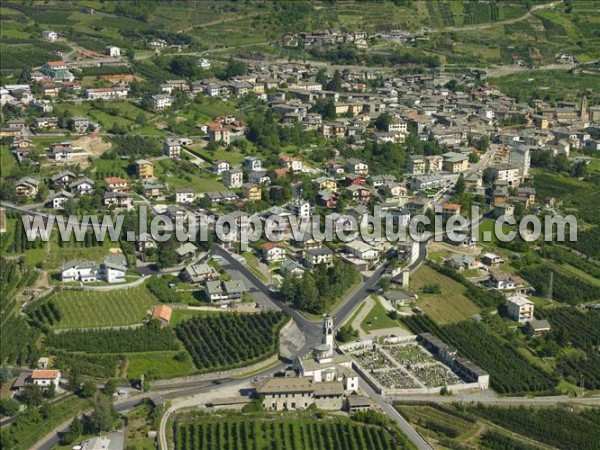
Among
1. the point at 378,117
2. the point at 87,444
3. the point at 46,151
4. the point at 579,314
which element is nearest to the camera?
the point at 87,444

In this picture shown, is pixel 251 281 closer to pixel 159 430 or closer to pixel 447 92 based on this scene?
pixel 159 430

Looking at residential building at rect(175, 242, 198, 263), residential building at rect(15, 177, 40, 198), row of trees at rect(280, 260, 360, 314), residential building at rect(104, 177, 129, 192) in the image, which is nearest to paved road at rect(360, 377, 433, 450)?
row of trees at rect(280, 260, 360, 314)

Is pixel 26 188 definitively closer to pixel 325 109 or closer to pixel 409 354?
pixel 409 354

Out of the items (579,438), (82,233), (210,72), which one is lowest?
(579,438)

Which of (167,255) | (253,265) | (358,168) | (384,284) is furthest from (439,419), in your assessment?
(358,168)

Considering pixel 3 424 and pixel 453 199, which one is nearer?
pixel 3 424

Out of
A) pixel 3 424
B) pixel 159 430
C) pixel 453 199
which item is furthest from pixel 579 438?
pixel 453 199
